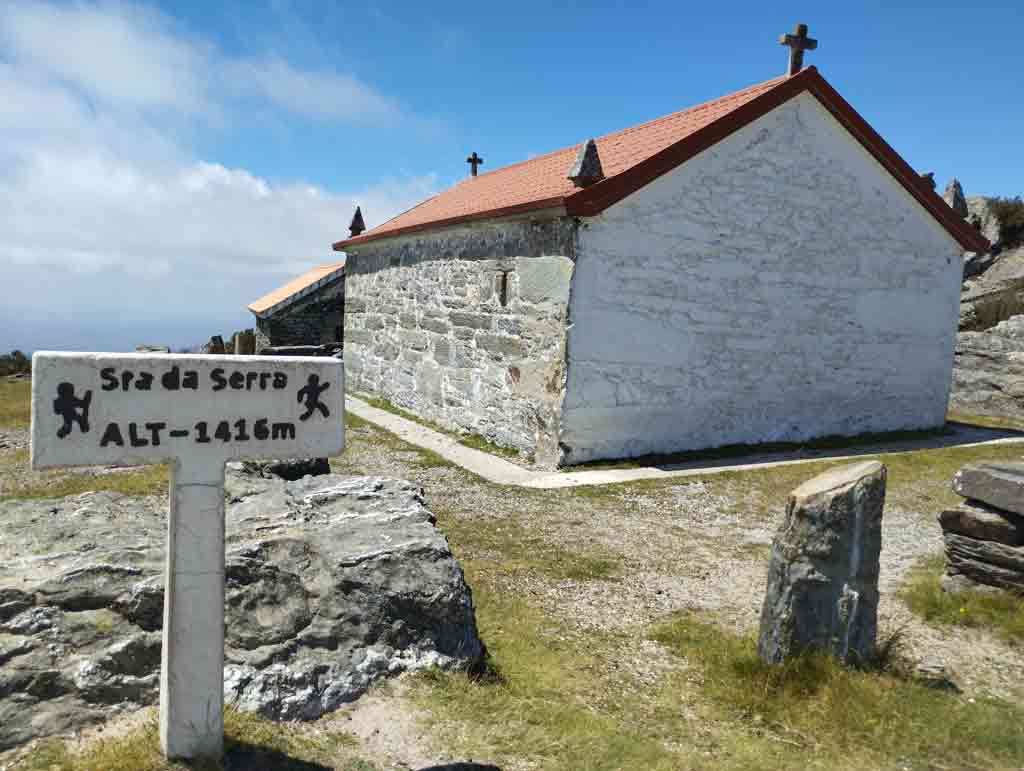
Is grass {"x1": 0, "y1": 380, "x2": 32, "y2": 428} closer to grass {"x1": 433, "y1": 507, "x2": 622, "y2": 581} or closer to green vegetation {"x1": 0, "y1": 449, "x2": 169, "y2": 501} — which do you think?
green vegetation {"x1": 0, "y1": 449, "x2": 169, "y2": 501}

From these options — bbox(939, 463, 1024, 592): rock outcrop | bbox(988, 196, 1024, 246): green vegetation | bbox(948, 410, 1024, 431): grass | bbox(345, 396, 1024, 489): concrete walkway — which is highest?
bbox(988, 196, 1024, 246): green vegetation

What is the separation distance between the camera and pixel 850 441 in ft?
38.7

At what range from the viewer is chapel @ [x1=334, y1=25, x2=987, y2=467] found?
9.59 m

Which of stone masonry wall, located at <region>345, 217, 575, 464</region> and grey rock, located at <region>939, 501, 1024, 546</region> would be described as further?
stone masonry wall, located at <region>345, 217, 575, 464</region>

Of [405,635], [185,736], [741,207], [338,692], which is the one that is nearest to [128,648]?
[185,736]

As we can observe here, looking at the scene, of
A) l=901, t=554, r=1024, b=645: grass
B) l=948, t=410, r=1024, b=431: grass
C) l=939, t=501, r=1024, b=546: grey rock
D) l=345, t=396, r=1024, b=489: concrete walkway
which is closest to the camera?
l=901, t=554, r=1024, b=645: grass

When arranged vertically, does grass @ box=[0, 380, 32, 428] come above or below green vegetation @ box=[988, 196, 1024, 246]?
below

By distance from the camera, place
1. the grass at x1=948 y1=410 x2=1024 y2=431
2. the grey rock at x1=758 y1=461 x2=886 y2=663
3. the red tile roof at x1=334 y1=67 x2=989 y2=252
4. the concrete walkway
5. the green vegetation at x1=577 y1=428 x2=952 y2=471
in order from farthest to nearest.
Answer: the grass at x1=948 y1=410 x2=1024 y2=431
the green vegetation at x1=577 y1=428 x2=952 y2=471
the red tile roof at x1=334 y1=67 x2=989 y2=252
the concrete walkway
the grey rock at x1=758 y1=461 x2=886 y2=663

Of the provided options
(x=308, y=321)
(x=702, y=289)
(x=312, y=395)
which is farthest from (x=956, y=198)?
(x=308, y=321)

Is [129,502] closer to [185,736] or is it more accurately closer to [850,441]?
[185,736]

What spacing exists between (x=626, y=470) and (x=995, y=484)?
15.6 feet

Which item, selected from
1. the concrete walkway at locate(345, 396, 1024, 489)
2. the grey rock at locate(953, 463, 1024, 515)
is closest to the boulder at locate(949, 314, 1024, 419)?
the concrete walkway at locate(345, 396, 1024, 489)

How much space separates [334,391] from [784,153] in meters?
9.84

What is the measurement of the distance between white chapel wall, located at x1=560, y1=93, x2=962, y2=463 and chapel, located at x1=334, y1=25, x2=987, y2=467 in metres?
0.03
